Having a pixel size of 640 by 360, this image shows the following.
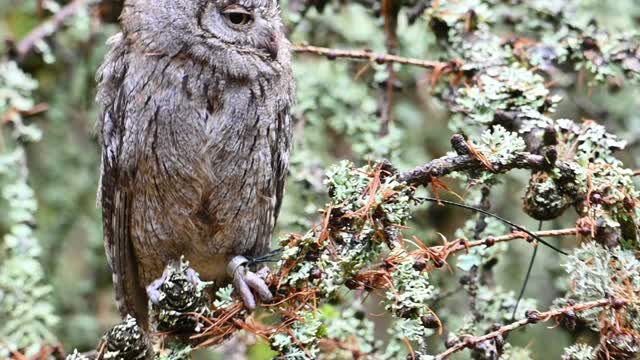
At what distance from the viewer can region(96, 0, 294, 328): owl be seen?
2.45 m

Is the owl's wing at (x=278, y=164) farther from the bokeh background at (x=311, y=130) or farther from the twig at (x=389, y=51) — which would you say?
the twig at (x=389, y=51)

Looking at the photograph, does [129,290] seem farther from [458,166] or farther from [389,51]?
[458,166]

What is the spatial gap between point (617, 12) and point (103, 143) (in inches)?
64.8

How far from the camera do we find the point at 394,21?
2.73 m

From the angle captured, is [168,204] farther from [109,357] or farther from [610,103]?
[610,103]

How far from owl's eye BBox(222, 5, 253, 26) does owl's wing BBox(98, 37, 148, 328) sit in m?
0.34

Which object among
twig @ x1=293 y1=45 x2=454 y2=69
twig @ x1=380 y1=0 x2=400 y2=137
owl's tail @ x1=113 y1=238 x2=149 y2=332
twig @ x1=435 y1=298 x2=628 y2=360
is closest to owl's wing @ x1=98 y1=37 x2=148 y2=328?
owl's tail @ x1=113 y1=238 x2=149 y2=332

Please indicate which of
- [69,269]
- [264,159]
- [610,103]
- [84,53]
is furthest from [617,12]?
[69,269]

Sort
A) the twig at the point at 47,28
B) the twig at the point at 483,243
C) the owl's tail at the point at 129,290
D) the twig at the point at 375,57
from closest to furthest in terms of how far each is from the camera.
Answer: the twig at the point at 483,243, the twig at the point at 375,57, the owl's tail at the point at 129,290, the twig at the point at 47,28

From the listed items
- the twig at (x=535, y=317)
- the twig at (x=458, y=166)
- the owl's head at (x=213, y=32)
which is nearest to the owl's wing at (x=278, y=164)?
the owl's head at (x=213, y=32)

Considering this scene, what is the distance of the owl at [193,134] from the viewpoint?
8.04ft

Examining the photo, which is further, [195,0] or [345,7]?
[345,7]

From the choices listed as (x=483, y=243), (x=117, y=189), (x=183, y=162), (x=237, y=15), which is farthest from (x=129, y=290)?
(x=483, y=243)

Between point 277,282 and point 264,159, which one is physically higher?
point 264,159
